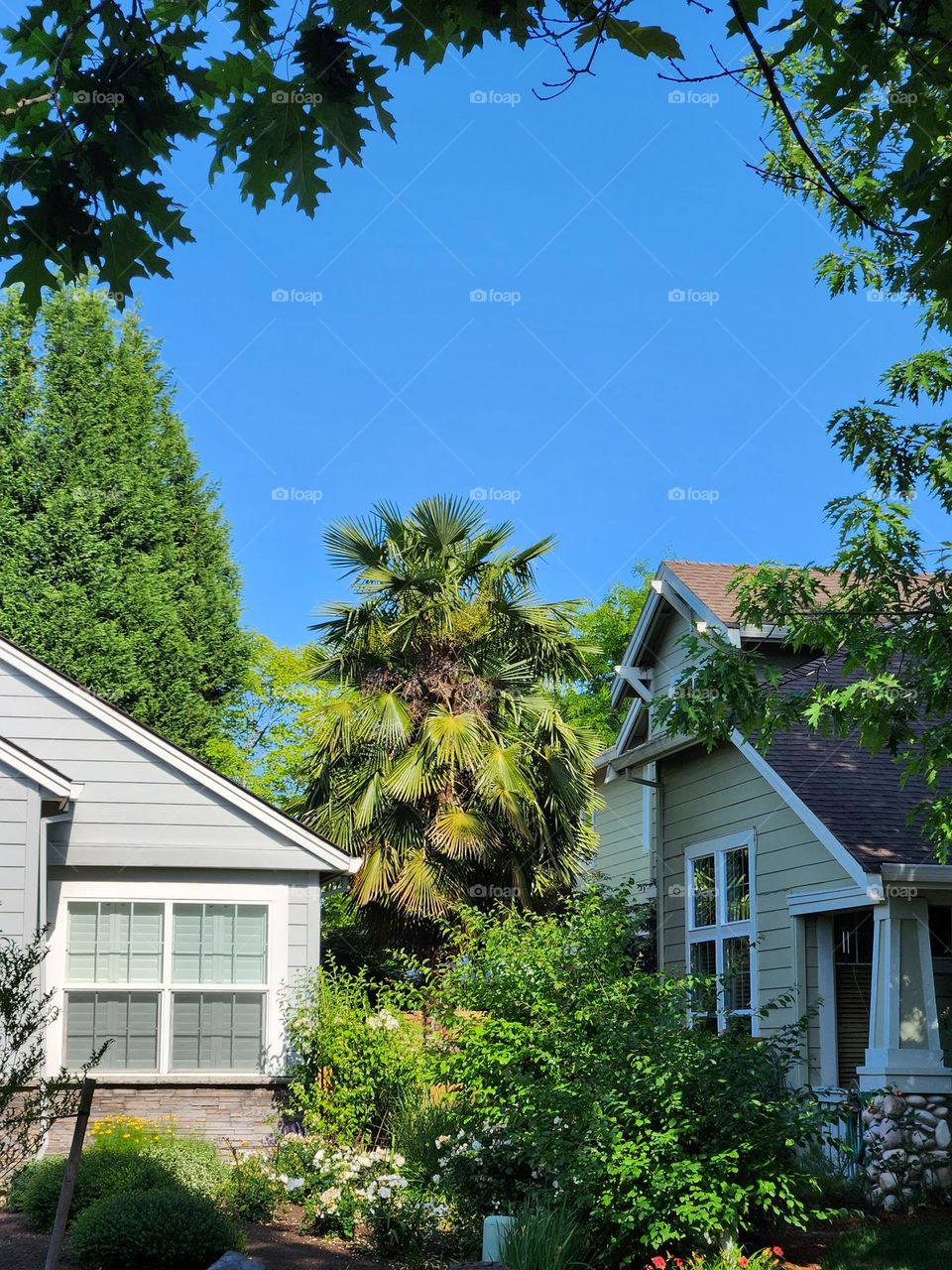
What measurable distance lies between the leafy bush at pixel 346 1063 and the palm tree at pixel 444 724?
3.08 metres

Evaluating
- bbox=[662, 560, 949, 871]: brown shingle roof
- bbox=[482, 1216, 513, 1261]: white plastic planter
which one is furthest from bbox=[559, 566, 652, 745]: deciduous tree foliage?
bbox=[482, 1216, 513, 1261]: white plastic planter

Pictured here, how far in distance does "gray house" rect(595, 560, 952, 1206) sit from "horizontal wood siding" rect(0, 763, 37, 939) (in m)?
6.06

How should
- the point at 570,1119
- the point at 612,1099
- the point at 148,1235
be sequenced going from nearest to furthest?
the point at 148,1235, the point at 612,1099, the point at 570,1119

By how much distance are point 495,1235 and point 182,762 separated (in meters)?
6.80

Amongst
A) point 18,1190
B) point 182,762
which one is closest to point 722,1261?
point 18,1190

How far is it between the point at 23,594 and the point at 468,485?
40.3 ft

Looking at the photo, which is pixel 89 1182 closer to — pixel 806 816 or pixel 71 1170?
pixel 71 1170

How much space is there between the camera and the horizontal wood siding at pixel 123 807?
42.9 feet

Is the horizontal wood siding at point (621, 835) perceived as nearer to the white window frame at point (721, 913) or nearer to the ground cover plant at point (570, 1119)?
the white window frame at point (721, 913)

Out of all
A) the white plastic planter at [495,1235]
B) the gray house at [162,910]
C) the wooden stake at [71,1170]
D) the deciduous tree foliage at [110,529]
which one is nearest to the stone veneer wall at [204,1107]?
the gray house at [162,910]

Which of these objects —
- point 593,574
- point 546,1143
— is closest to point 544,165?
point 546,1143

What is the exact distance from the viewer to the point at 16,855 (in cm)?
1196

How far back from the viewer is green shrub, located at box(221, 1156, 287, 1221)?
998cm

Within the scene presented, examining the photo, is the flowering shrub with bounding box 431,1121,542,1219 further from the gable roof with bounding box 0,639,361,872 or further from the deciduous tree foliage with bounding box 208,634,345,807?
the deciduous tree foliage with bounding box 208,634,345,807
